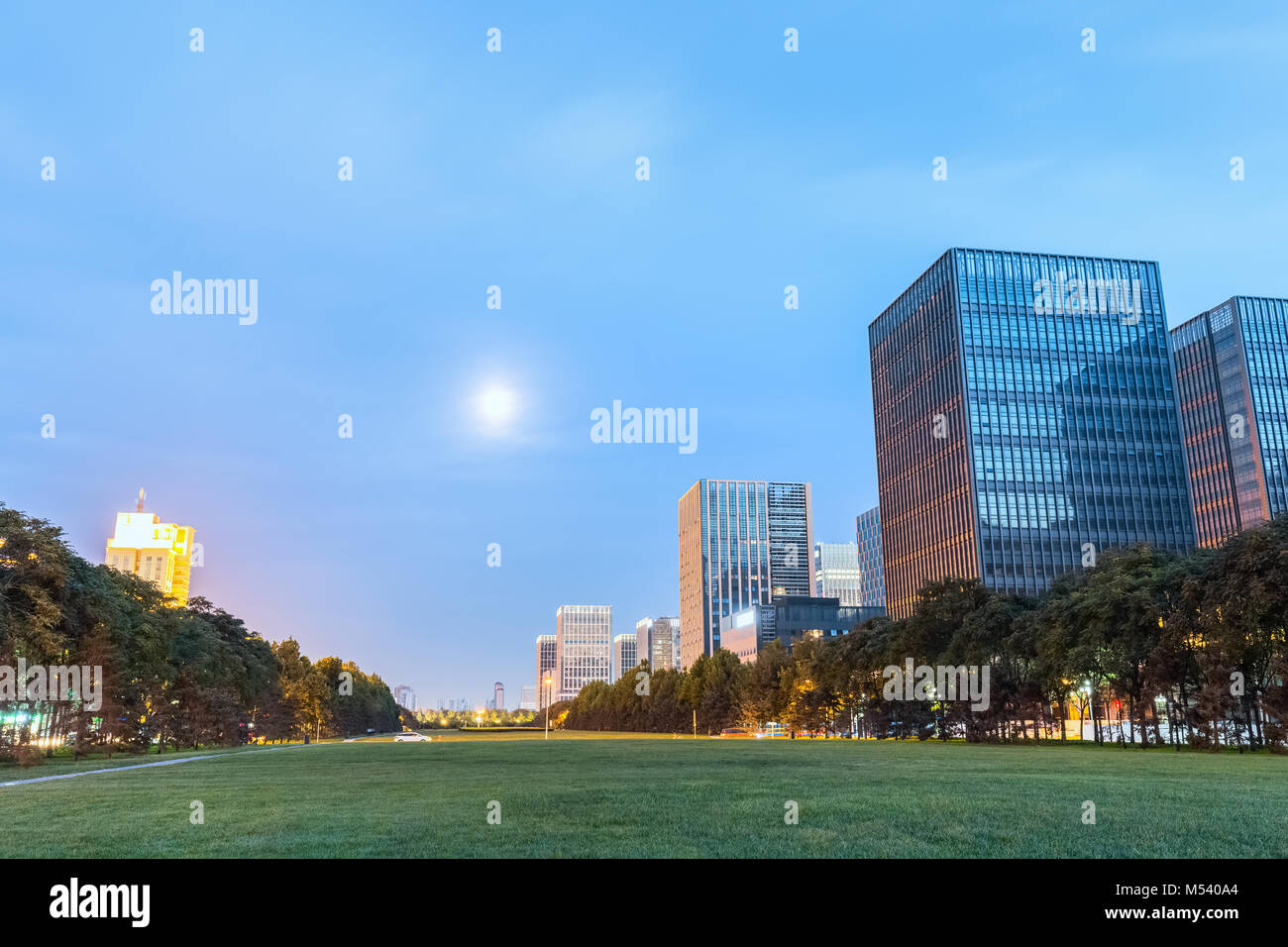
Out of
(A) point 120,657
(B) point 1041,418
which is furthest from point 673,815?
(B) point 1041,418

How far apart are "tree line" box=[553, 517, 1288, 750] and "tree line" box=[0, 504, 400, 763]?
2317 inches

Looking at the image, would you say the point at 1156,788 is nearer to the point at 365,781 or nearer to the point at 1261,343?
the point at 365,781

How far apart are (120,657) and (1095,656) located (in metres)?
63.8

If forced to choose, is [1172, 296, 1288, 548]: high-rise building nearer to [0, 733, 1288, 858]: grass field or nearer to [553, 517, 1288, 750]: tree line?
[553, 517, 1288, 750]: tree line

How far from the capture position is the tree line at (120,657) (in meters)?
44.7

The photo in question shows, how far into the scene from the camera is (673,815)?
17.1 m

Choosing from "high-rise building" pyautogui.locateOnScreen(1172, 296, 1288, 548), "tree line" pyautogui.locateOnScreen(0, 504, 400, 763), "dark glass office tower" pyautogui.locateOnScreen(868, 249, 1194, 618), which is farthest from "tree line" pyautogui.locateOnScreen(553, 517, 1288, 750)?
"high-rise building" pyautogui.locateOnScreen(1172, 296, 1288, 548)

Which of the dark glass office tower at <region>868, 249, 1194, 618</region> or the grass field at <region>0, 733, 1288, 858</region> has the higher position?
the dark glass office tower at <region>868, 249, 1194, 618</region>

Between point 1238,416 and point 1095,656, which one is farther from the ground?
point 1238,416

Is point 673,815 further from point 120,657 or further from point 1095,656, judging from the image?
point 120,657

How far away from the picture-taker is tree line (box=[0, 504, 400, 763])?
4466cm

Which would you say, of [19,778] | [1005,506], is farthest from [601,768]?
[1005,506]

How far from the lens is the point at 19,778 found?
114 ft
